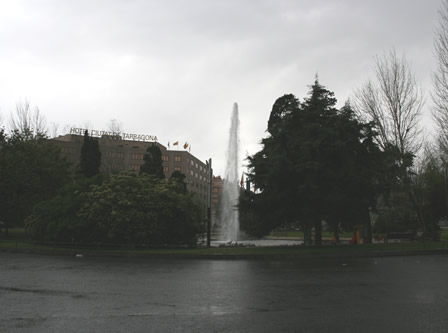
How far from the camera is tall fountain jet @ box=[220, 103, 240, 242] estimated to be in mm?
31984

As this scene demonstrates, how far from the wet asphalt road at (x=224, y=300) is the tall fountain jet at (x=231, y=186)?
65.2ft

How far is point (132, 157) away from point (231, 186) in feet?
244

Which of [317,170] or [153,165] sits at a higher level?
[153,165]

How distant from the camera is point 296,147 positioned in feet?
68.9

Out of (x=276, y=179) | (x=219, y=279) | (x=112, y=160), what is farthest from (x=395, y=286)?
(x=112, y=160)

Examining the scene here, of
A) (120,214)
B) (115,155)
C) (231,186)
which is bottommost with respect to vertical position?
(120,214)

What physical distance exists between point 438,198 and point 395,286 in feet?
116

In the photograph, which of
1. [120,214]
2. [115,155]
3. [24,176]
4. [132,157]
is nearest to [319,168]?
[120,214]

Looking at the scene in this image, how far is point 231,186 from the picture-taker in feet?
110

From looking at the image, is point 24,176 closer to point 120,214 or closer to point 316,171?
point 120,214

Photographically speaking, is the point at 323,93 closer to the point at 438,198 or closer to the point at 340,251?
the point at 340,251

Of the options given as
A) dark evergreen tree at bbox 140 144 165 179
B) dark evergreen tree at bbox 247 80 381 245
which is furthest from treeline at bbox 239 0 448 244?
dark evergreen tree at bbox 140 144 165 179

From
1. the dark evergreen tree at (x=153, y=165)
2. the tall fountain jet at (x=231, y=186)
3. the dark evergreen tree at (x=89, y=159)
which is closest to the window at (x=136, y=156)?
the dark evergreen tree at (x=89, y=159)

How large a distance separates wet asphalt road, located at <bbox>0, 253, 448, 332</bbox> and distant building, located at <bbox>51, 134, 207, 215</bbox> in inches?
2194
